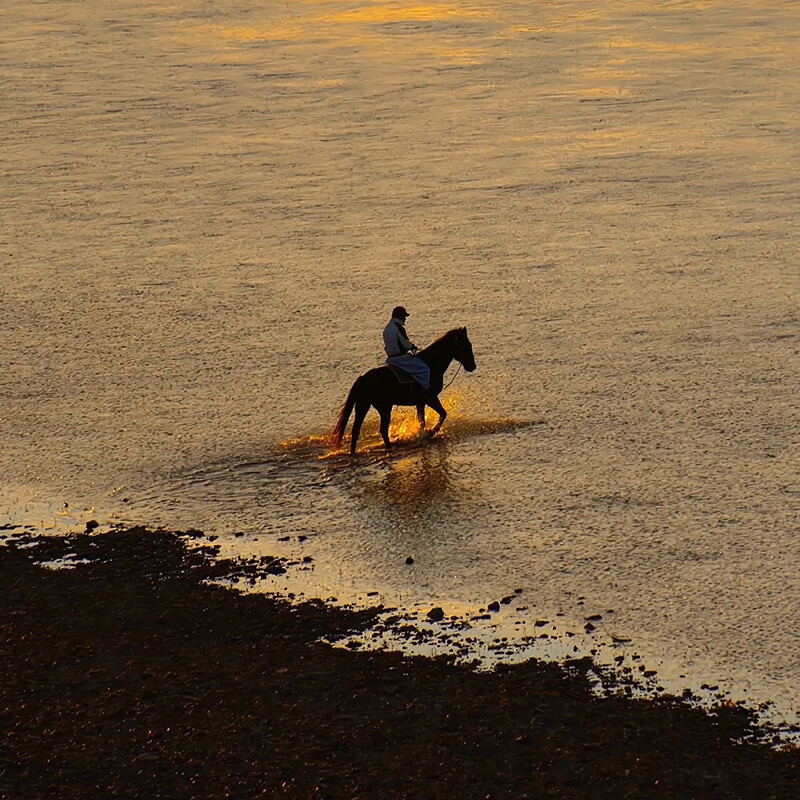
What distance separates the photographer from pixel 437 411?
59.8 ft

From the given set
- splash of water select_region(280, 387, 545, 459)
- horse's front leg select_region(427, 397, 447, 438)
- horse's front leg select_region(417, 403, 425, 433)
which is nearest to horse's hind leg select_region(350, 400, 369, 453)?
splash of water select_region(280, 387, 545, 459)

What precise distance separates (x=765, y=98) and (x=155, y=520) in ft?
94.6

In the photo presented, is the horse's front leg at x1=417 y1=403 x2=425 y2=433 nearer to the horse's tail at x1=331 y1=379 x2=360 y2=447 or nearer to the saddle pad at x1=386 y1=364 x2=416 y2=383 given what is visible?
the saddle pad at x1=386 y1=364 x2=416 y2=383

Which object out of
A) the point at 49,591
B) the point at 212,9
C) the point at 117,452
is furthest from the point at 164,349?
the point at 212,9

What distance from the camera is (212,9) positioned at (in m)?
57.0

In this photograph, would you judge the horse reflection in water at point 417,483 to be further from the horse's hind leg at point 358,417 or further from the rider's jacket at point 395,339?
the rider's jacket at point 395,339

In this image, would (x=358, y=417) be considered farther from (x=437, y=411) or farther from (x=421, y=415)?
(x=437, y=411)

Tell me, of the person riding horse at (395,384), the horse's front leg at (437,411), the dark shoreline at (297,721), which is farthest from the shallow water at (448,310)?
the dark shoreline at (297,721)

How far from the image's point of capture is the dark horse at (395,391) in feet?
56.3

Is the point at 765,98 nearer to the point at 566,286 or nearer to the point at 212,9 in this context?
the point at 566,286

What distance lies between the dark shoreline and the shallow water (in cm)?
114

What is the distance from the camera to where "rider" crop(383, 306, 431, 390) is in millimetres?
17125

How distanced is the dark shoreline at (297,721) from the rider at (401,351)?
4.36 m

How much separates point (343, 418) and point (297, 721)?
6.03 metres
